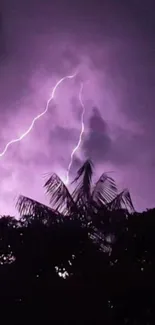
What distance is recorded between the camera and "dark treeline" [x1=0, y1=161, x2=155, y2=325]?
34.3 ft

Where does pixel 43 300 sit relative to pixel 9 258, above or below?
below

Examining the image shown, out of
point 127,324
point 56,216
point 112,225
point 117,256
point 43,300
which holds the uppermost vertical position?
point 56,216

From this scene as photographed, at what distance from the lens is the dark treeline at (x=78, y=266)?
10453 mm

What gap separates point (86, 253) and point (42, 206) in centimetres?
269

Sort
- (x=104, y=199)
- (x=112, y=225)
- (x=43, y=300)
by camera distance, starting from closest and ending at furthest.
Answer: (x=43, y=300) < (x=112, y=225) < (x=104, y=199)

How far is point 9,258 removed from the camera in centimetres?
1207

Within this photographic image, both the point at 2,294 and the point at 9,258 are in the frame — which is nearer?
the point at 2,294

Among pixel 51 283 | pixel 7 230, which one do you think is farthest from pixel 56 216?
pixel 51 283

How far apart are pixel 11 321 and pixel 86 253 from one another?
8.02ft

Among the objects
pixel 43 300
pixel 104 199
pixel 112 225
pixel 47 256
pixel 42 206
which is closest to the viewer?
pixel 43 300

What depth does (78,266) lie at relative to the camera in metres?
11.7

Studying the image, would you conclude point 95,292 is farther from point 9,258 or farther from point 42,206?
point 42,206

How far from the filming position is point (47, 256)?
1193 cm

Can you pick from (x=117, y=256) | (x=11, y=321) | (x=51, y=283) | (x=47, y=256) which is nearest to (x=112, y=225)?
(x=117, y=256)
